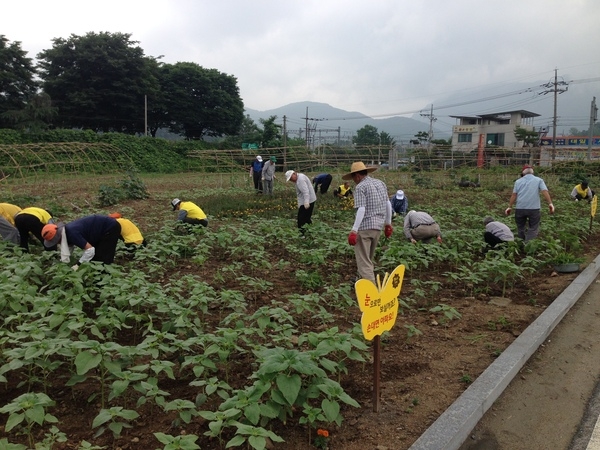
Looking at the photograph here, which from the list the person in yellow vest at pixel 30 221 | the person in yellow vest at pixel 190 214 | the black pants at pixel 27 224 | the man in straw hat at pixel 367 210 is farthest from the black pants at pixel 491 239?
the black pants at pixel 27 224

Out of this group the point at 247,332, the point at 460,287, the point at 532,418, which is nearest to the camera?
the point at 532,418

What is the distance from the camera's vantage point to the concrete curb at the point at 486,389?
9.04 ft

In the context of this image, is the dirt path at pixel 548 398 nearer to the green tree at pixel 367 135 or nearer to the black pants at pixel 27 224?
the black pants at pixel 27 224

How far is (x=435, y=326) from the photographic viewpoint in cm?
461

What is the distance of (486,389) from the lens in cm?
329

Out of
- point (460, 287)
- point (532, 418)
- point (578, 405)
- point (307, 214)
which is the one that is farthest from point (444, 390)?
point (307, 214)

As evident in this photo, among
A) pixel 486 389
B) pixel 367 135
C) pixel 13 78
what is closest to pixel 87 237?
pixel 486 389

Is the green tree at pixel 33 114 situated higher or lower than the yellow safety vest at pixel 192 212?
higher

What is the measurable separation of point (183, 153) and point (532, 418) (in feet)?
107

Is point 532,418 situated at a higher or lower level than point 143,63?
lower

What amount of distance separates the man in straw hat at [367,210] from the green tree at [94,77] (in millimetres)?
33623

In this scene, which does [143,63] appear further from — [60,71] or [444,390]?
[444,390]

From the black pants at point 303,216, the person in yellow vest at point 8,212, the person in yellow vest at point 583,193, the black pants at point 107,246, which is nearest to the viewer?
the black pants at point 107,246

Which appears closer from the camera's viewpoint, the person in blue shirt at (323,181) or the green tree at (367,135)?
the person in blue shirt at (323,181)
